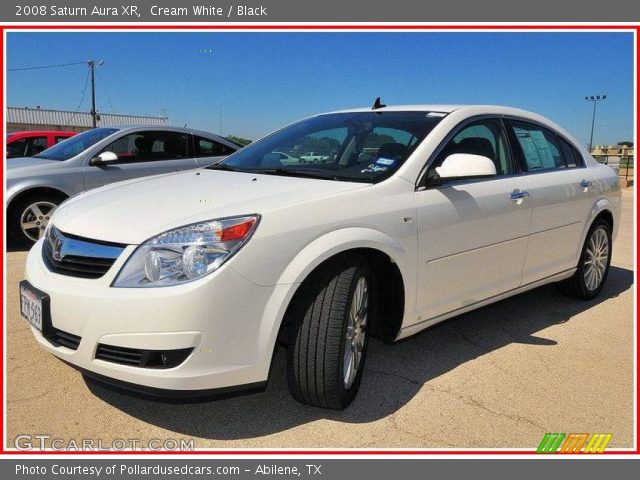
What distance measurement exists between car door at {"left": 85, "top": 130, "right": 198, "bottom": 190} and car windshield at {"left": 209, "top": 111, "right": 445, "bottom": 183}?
3.49 meters

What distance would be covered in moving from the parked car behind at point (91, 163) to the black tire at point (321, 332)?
16.2 feet

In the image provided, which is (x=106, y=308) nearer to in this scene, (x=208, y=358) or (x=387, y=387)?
(x=208, y=358)

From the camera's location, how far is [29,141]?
933 centimetres

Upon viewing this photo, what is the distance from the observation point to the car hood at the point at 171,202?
95.5 inches

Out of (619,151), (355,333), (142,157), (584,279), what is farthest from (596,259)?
(619,151)

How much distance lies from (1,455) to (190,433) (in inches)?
32.8

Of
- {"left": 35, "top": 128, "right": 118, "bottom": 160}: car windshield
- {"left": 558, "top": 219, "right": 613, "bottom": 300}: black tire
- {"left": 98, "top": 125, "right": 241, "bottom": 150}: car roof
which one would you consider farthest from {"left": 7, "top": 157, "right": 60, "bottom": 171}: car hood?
{"left": 558, "top": 219, "right": 613, "bottom": 300}: black tire

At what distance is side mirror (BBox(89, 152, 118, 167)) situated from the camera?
21.9ft

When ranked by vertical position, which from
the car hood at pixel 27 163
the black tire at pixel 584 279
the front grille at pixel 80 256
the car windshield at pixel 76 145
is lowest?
the black tire at pixel 584 279

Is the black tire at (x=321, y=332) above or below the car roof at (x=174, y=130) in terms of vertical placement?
below

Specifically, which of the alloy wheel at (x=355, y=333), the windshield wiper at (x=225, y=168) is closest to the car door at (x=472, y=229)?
the alloy wheel at (x=355, y=333)

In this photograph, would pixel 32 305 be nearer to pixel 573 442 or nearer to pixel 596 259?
pixel 573 442

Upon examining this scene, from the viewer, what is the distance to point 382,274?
119 inches

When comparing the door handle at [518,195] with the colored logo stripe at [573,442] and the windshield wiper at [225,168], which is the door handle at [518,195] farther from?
the windshield wiper at [225,168]
